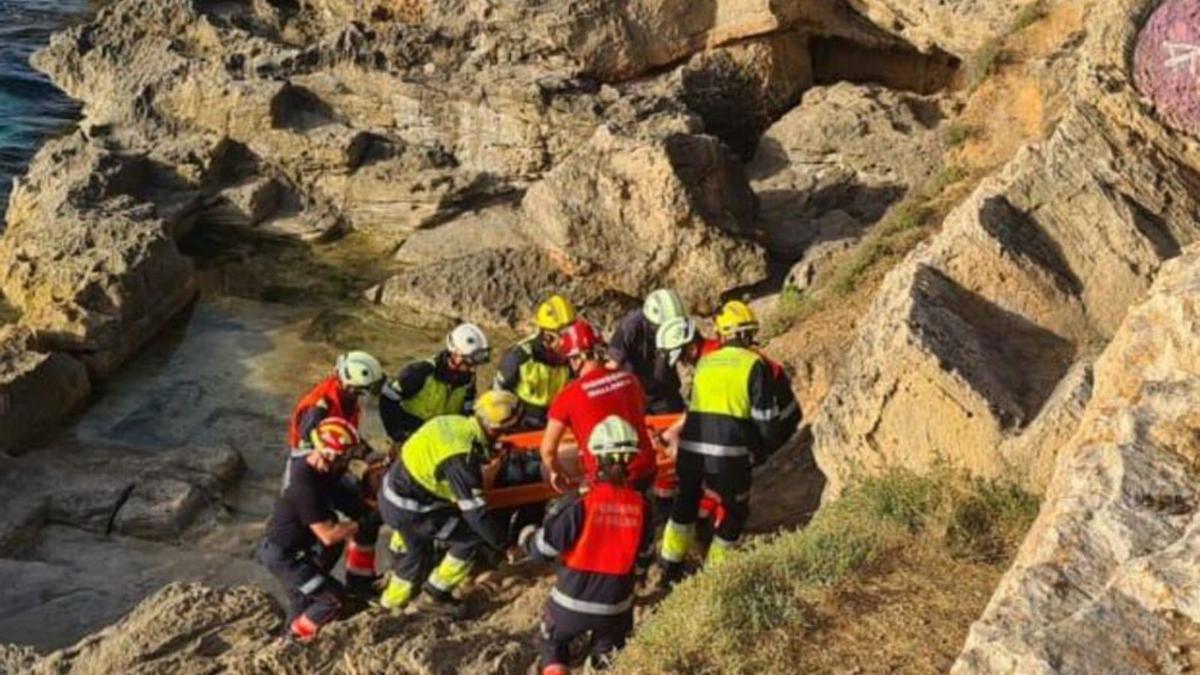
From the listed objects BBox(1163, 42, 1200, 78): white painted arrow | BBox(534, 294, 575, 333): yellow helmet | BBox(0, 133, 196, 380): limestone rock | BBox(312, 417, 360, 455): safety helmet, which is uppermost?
BBox(1163, 42, 1200, 78): white painted arrow

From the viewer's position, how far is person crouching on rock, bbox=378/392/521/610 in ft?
29.9

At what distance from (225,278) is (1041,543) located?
15200mm

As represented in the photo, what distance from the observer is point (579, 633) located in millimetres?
8094

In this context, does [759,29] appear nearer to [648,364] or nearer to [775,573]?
[648,364]

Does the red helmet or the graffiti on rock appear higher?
the graffiti on rock

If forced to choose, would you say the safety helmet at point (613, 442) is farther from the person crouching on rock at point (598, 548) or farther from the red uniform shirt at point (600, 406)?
the red uniform shirt at point (600, 406)

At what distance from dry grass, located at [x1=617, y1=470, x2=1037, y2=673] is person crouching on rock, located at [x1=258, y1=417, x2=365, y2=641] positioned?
238 centimetres

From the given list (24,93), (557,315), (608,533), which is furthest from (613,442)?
(24,93)

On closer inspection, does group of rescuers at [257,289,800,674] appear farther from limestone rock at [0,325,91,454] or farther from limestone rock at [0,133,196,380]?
limestone rock at [0,133,196,380]

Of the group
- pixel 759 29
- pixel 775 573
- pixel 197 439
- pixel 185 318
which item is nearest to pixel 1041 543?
pixel 775 573

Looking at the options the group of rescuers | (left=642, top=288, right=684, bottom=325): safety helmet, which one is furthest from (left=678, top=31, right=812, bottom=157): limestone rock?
the group of rescuers


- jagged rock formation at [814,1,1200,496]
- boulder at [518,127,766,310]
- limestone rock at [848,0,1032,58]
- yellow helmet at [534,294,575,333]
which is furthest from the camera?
limestone rock at [848,0,1032,58]

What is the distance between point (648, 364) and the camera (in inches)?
466

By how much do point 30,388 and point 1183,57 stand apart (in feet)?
38.5
